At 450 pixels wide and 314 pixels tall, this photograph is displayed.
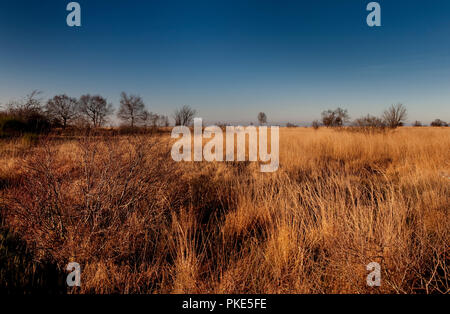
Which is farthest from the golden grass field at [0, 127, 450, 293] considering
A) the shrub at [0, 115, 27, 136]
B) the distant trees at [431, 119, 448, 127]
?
the distant trees at [431, 119, 448, 127]

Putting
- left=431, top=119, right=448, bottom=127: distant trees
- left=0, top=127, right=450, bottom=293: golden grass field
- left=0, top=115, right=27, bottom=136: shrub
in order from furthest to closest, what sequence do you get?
left=431, top=119, right=448, bottom=127: distant trees < left=0, top=115, right=27, bottom=136: shrub < left=0, top=127, right=450, bottom=293: golden grass field

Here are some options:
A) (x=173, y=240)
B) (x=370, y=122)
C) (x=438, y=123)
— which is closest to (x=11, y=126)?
(x=173, y=240)

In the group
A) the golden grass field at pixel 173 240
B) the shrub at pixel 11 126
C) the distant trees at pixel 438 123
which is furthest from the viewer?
the distant trees at pixel 438 123

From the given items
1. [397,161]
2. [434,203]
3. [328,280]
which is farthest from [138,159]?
[397,161]

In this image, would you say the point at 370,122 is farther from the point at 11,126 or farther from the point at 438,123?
the point at 438,123

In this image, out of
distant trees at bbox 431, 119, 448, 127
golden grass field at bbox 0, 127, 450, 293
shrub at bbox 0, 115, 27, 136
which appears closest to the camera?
golden grass field at bbox 0, 127, 450, 293

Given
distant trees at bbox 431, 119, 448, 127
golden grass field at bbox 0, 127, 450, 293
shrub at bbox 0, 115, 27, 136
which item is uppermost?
distant trees at bbox 431, 119, 448, 127

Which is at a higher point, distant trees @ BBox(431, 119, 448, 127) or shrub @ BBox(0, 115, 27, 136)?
distant trees @ BBox(431, 119, 448, 127)

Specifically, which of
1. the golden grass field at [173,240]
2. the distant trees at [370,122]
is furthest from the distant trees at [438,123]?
the golden grass field at [173,240]

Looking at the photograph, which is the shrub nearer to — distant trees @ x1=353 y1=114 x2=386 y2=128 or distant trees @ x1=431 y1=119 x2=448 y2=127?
distant trees @ x1=353 y1=114 x2=386 y2=128

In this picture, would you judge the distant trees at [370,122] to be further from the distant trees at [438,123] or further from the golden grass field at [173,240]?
the distant trees at [438,123]
